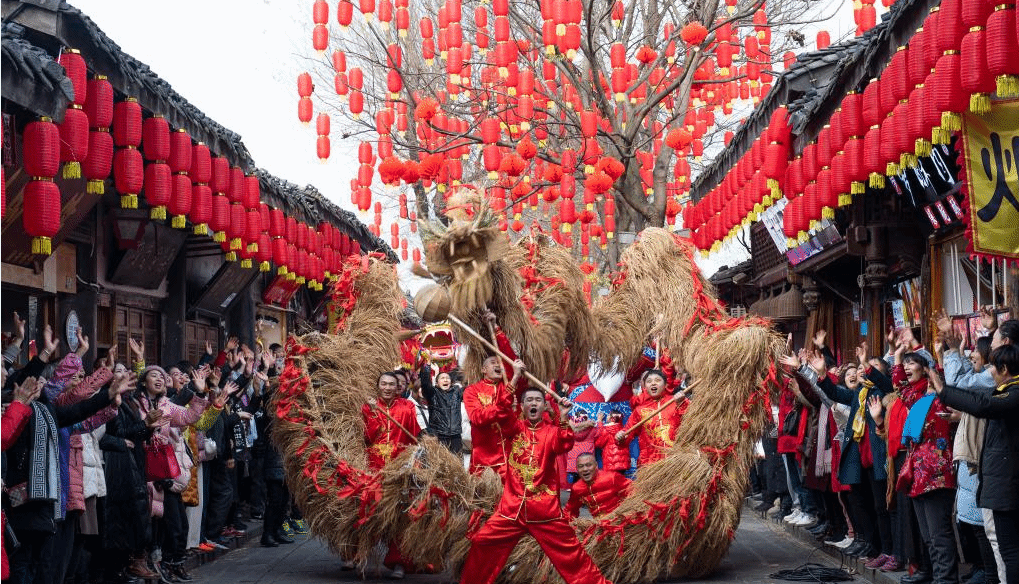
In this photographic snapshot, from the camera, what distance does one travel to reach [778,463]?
48.8 ft

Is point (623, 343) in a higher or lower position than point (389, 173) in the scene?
lower

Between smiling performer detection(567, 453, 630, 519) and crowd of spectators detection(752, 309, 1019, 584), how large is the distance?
72.0 inches

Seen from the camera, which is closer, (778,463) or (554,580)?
(554,580)

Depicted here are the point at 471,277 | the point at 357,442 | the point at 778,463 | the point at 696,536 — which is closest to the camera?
the point at 471,277

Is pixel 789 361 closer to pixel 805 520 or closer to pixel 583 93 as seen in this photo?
pixel 805 520

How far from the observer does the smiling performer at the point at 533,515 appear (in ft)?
28.9

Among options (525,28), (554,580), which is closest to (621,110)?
(525,28)

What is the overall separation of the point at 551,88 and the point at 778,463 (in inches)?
375

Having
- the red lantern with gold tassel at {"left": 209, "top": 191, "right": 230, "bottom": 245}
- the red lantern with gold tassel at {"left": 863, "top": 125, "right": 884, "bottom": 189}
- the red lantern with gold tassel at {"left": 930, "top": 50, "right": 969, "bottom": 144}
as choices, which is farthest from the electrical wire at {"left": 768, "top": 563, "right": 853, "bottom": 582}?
the red lantern with gold tassel at {"left": 209, "top": 191, "right": 230, "bottom": 245}

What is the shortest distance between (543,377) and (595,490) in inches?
50.0

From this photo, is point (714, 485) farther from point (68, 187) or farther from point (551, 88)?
point (551, 88)

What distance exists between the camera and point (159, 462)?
10.1m

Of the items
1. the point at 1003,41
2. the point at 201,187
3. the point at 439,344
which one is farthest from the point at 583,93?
the point at 1003,41

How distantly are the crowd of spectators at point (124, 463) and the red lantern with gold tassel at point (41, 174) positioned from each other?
0.67 meters
